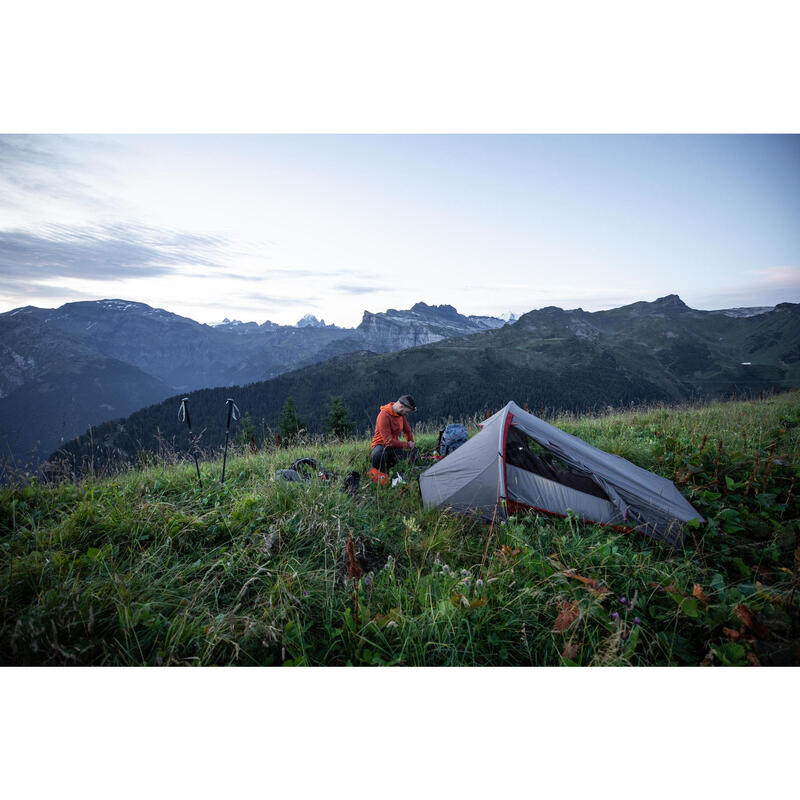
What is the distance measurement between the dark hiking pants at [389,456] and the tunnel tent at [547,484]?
137cm

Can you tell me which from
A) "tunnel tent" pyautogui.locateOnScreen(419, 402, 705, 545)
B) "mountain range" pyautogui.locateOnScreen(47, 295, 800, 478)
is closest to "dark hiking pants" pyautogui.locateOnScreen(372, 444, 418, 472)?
"tunnel tent" pyautogui.locateOnScreen(419, 402, 705, 545)

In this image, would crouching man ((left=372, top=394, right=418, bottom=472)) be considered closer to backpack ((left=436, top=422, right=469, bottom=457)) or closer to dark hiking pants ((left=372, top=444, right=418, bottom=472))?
dark hiking pants ((left=372, top=444, right=418, bottom=472))

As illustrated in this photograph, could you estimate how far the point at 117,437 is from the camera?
9544 centimetres

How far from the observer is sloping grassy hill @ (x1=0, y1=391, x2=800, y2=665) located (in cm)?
231

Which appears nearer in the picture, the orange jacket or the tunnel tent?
the tunnel tent

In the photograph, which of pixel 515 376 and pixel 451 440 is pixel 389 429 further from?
pixel 515 376

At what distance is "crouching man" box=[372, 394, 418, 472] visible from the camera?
653cm

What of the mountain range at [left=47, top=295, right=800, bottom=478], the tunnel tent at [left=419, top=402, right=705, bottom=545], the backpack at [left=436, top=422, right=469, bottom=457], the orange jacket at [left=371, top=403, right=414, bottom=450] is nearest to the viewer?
the tunnel tent at [left=419, top=402, right=705, bottom=545]

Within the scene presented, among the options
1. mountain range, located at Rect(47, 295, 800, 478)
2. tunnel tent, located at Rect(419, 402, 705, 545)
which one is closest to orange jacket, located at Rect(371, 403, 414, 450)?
tunnel tent, located at Rect(419, 402, 705, 545)

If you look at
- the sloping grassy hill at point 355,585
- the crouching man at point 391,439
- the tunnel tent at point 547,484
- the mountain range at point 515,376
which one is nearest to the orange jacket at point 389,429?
the crouching man at point 391,439

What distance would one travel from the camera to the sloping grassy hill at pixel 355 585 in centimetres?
231

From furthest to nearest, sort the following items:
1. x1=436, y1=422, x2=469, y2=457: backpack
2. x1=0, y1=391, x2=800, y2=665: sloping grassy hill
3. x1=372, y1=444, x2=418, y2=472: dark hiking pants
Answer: x1=436, y1=422, x2=469, y2=457: backpack < x1=372, y1=444, x2=418, y2=472: dark hiking pants < x1=0, y1=391, x2=800, y2=665: sloping grassy hill

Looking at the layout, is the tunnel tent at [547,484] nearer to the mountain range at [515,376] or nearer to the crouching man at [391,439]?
the crouching man at [391,439]

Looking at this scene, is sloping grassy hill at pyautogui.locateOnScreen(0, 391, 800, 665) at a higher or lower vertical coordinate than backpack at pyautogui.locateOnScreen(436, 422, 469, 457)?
lower
